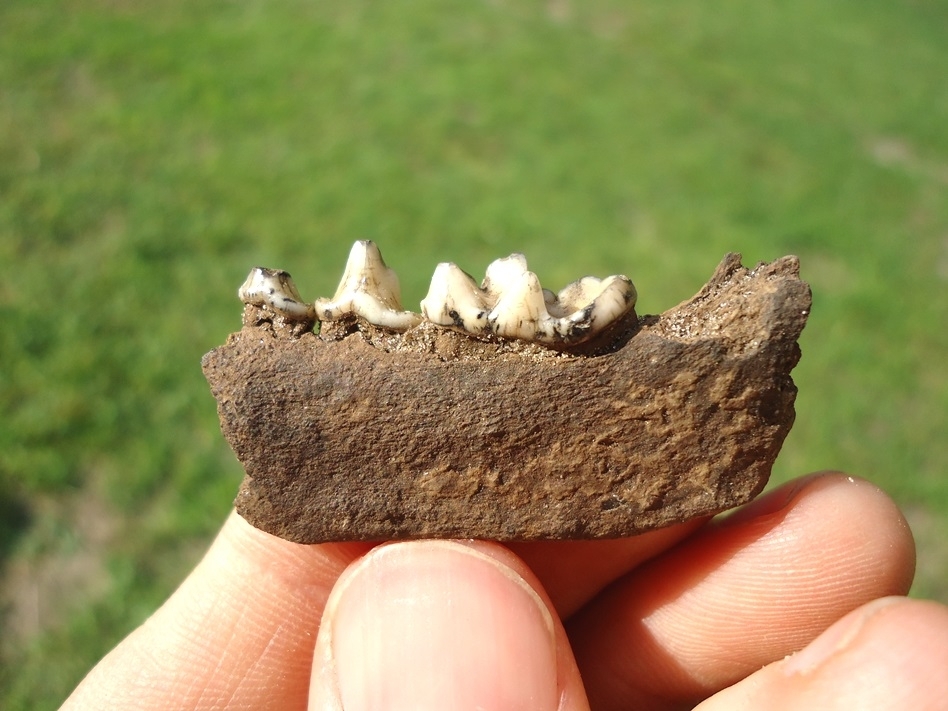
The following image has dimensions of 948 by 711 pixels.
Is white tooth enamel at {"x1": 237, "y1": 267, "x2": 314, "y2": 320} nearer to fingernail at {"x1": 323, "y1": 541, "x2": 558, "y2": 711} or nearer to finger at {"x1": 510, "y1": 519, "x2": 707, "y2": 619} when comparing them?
fingernail at {"x1": 323, "y1": 541, "x2": 558, "y2": 711}

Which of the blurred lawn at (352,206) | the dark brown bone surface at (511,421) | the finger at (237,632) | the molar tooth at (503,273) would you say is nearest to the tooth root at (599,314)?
the dark brown bone surface at (511,421)

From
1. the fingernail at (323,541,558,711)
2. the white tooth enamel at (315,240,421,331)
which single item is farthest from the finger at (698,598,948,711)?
the white tooth enamel at (315,240,421,331)

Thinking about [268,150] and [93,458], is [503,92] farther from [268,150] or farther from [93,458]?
[93,458]

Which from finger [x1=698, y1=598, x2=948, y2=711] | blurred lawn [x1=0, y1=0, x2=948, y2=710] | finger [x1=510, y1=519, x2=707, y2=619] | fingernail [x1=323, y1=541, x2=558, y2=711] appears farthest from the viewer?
blurred lawn [x1=0, y1=0, x2=948, y2=710]

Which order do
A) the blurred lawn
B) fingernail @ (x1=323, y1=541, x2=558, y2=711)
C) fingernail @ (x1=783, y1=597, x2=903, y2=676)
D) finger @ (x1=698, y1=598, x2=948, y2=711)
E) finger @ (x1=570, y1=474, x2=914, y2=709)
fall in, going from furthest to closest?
the blurred lawn
finger @ (x1=570, y1=474, x2=914, y2=709)
fingernail @ (x1=783, y1=597, x2=903, y2=676)
fingernail @ (x1=323, y1=541, x2=558, y2=711)
finger @ (x1=698, y1=598, x2=948, y2=711)

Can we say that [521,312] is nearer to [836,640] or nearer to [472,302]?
[472,302]

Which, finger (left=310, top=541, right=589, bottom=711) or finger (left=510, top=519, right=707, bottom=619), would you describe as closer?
finger (left=310, top=541, right=589, bottom=711)

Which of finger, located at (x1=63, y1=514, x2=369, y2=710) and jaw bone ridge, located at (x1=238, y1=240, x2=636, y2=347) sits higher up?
jaw bone ridge, located at (x1=238, y1=240, x2=636, y2=347)

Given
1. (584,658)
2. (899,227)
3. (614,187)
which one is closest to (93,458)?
(584,658)

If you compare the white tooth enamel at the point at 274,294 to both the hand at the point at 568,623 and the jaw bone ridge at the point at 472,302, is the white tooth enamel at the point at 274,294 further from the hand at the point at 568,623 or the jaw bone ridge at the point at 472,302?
the hand at the point at 568,623
